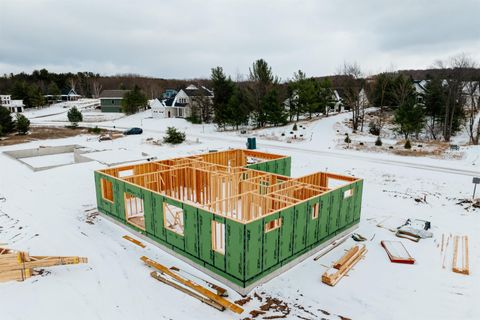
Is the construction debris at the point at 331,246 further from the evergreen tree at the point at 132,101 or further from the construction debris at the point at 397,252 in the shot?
the evergreen tree at the point at 132,101

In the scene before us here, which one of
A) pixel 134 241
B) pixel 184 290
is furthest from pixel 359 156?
pixel 184 290

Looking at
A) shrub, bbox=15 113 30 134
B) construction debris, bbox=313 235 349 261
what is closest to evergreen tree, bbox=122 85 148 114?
shrub, bbox=15 113 30 134

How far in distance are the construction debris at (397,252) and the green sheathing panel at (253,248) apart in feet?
17.0

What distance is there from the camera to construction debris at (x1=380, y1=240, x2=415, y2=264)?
11.2 m

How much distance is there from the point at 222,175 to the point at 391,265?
791 cm

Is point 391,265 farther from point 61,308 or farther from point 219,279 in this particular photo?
point 61,308

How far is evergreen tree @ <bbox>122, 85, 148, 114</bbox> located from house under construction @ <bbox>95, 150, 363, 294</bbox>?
53945mm

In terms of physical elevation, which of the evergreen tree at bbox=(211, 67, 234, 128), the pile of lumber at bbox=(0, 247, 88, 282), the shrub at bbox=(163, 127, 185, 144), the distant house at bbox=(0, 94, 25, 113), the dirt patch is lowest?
the pile of lumber at bbox=(0, 247, 88, 282)

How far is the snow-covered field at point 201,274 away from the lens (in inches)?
347

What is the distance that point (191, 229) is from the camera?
35.5 feet

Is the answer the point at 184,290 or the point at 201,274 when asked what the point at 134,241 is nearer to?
the point at 201,274

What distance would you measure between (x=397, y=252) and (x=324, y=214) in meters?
2.94

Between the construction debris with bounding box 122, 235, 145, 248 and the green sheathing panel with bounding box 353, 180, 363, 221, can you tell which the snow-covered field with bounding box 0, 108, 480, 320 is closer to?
the construction debris with bounding box 122, 235, 145, 248

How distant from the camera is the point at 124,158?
2689cm
